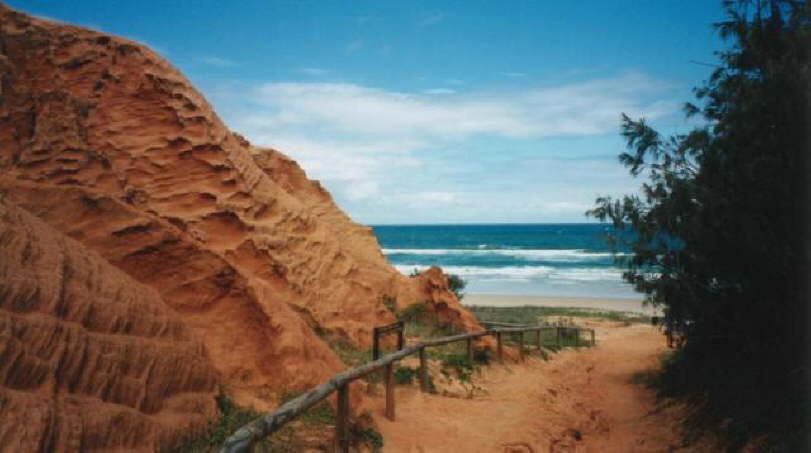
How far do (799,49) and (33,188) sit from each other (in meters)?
8.17

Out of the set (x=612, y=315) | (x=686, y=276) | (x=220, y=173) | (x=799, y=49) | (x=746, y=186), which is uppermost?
(x=799, y=49)

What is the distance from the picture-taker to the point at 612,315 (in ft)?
97.5

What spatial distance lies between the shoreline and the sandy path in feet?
73.3

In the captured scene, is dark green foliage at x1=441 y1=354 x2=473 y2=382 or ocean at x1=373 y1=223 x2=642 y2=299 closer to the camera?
dark green foliage at x1=441 y1=354 x2=473 y2=382

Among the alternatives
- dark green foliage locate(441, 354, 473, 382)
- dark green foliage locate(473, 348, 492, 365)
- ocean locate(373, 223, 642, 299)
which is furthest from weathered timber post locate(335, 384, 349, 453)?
ocean locate(373, 223, 642, 299)

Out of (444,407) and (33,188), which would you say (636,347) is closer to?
(444,407)

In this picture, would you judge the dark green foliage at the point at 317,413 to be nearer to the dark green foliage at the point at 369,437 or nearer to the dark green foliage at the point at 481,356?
the dark green foliage at the point at 369,437

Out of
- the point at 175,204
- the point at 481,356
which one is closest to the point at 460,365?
the point at 481,356

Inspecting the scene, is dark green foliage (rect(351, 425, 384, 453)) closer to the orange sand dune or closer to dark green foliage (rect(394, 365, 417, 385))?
the orange sand dune

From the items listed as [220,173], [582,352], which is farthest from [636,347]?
[220,173]

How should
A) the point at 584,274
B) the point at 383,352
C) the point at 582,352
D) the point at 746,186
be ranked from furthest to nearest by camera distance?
1. the point at 584,274
2. the point at 582,352
3. the point at 383,352
4. the point at 746,186

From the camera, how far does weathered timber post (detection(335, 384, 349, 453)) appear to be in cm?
540

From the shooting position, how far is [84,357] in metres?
4.09

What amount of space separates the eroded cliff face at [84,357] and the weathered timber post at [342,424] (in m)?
1.18
